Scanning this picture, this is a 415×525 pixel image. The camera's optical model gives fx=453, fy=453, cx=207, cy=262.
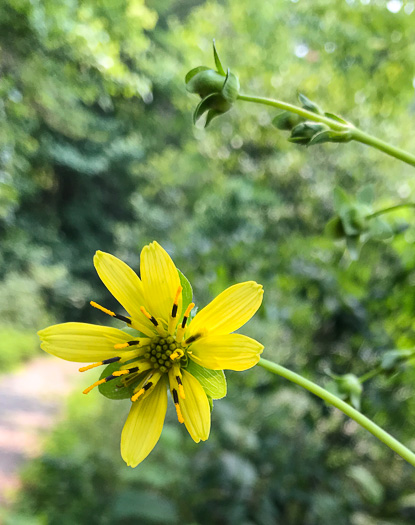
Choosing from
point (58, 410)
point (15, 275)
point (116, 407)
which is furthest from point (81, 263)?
point (116, 407)

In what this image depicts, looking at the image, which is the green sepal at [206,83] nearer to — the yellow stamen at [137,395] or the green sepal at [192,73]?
the green sepal at [192,73]

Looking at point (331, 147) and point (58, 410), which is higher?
point (331, 147)

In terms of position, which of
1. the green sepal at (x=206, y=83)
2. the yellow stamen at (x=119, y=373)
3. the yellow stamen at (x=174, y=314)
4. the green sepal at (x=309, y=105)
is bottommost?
the yellow stamen at (x=119, y=373)

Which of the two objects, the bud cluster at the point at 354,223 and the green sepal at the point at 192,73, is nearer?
the green sepal at the point at 192,73

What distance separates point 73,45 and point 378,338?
1.08 meters

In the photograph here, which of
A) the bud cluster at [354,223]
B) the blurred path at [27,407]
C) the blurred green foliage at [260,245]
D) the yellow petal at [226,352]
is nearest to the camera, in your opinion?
the yellow petal at [226,352]

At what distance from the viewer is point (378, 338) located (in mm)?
1072

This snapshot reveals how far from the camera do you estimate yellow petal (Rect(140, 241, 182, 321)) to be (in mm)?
326

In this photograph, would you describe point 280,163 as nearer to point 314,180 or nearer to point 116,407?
point 314,180

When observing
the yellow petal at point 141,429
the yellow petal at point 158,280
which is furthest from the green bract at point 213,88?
the yellow petal at point 141,429

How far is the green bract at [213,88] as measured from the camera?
0.37 meters

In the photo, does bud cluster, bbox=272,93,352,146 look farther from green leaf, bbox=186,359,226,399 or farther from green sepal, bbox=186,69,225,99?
green leaf, bbox=186,359,226,399

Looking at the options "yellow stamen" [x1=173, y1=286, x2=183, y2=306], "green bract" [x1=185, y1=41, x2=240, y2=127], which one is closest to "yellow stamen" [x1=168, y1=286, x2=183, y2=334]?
"yellow stamen" [x1=173, y1=286, x2=183, y2=306]

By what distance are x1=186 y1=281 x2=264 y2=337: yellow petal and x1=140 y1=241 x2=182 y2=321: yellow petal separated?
3 centimetres
